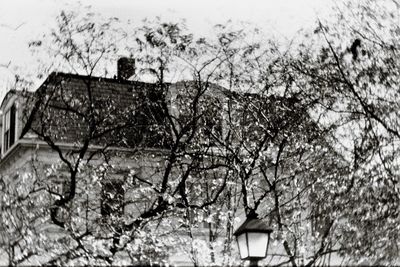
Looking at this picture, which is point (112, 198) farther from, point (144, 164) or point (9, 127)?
point (9, 127)

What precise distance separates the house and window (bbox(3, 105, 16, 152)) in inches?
74.2

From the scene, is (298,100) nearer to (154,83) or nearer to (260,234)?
(154,83)

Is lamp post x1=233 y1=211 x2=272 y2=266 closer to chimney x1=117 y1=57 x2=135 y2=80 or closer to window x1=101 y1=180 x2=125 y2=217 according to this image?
window x1=101 y1=180 x2=125 y2=217

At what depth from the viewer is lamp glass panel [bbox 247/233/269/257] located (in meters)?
10.7

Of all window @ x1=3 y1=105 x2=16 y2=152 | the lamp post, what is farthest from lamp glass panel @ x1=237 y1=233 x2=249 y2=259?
window @ x1=3 y1=105 x2=16 y2=152

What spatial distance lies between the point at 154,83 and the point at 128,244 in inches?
233

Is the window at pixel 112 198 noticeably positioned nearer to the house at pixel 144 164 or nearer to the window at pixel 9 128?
the house at pixel 144 164

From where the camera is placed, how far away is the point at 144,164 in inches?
1006

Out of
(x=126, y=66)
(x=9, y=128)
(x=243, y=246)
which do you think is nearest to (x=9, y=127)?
(x=9, y=128)

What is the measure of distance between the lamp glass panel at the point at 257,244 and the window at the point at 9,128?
19.9 meters

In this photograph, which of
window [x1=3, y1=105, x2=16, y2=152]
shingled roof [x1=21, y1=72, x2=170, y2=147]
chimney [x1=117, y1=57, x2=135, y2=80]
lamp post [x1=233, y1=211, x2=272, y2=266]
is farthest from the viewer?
window [x1=3, y1=105, x2=16, y2=152]

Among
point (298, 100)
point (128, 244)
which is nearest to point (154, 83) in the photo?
point (298, 100)

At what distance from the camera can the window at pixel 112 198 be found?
21284mm

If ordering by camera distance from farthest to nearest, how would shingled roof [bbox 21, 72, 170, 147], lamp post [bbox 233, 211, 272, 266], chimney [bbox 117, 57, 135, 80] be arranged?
shingled roof [bbox 21, 72, 170, 147], chimney [bbox 117, 57, 135, 80], lamp post [bbox 233, 211, 272, 266]
